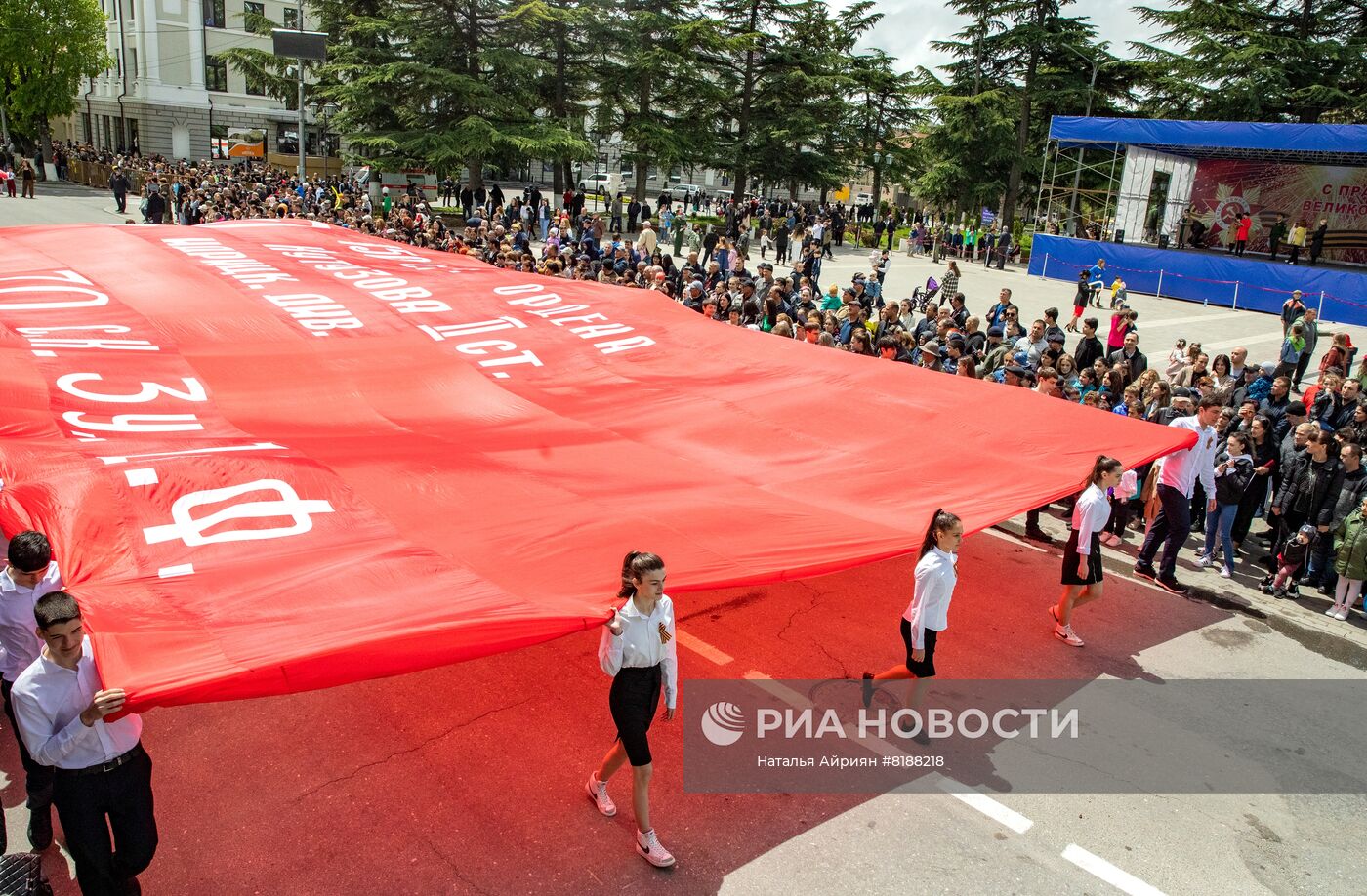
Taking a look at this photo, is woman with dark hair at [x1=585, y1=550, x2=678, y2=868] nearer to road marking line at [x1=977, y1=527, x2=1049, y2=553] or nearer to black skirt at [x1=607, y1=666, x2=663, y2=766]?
black skirt at [x1=607, y1=666, x2=663, y2=766]

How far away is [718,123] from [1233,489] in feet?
124

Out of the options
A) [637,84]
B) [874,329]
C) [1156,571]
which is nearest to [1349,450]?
[1156,571]

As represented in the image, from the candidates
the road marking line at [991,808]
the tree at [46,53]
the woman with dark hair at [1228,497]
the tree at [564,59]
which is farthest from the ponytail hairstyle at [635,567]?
the tree at [46,53]

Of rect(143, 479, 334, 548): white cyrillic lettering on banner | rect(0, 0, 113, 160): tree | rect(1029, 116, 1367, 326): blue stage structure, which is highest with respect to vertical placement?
rect(0, 0, 113, 160): tree

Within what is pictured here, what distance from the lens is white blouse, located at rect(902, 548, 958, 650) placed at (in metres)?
6.33

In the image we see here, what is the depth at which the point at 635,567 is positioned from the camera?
16.8 ft

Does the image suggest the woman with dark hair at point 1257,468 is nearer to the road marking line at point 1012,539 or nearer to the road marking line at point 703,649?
the road marking line at point 1012,539

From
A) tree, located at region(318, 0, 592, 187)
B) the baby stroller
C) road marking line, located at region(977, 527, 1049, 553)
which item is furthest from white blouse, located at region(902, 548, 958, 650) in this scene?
tree, located at region(318, 0, 592, 187)

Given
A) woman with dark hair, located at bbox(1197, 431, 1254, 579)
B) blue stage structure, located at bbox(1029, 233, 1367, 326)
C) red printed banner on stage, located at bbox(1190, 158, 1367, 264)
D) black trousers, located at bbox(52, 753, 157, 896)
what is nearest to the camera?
black trousers, located at bbox(52, 753, 157, 896)

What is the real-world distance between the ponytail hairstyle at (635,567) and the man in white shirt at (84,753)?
2.39m

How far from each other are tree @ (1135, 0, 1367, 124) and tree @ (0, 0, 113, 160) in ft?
165

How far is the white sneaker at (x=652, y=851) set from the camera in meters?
5.23

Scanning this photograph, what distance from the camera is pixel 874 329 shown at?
53.6ft

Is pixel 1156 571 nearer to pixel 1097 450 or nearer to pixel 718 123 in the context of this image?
pixel 1097 450
